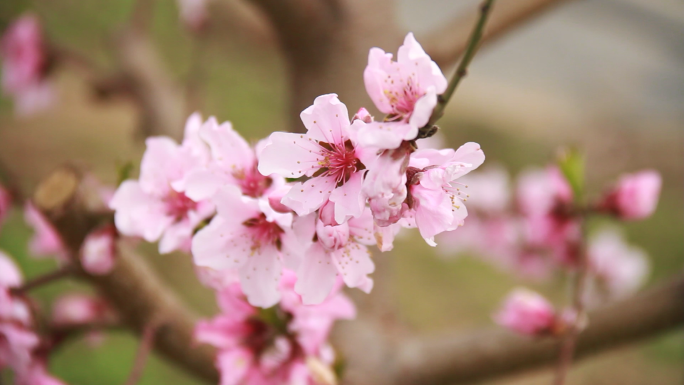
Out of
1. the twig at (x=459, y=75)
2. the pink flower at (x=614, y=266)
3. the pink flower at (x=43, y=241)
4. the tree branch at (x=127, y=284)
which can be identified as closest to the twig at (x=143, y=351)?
the tree branch at (x=127, y=284)

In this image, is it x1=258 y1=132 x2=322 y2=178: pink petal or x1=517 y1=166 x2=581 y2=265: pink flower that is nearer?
x1=258 y1=132 x2=322 y2=178: pink petal

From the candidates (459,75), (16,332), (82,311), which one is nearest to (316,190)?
(459,75)

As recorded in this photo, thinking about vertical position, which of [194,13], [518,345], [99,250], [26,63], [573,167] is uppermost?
[194,13]

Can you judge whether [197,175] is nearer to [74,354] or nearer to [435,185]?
[435,185]

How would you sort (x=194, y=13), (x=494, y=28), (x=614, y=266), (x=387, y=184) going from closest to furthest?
(x=387, y=184)
(x=494, y=28)
(x=614, y=266)
(x=194, y=13)

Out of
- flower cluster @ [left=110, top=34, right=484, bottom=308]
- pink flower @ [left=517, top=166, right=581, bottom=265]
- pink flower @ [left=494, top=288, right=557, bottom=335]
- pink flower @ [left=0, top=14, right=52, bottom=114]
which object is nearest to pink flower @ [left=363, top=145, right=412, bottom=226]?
flower cluster @ [left=110, top=34, right=484, bottom=308]

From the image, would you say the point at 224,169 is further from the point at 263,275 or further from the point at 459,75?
the point at 459,75

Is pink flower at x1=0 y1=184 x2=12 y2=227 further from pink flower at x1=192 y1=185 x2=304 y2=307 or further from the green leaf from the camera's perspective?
the green leaf
